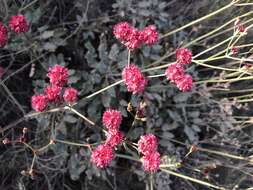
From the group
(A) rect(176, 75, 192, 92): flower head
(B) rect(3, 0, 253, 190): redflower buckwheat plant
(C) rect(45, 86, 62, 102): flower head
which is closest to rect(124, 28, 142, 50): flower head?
(B) rect(3, 0, 253, 190): redflower buckwheat plant

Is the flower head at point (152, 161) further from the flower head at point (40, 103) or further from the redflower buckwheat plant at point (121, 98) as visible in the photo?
the flower head at point (40, 103)

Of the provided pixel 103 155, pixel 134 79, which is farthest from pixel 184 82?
pixel 103 155

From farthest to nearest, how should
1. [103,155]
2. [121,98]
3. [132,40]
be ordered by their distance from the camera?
[121,98]
[132,40]
[103,155]

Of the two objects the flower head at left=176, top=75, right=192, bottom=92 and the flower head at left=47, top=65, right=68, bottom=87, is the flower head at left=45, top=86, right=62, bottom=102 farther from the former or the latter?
the flower head at left=176, top=75, right=192, bottom=92

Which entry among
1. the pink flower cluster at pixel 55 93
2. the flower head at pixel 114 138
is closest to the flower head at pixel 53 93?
the pink flower cluster at pixel 55 93

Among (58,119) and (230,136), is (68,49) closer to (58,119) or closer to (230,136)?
(58,119)

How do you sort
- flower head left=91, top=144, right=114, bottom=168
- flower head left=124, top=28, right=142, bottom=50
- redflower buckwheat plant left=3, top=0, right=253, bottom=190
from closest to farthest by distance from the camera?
flower head left=91, top=144, right=114, bottom=168, flower head left=124, top=28, right=142, bottom=50, redflower buckwheat plant left=3, top=0, right=253, bottom=190

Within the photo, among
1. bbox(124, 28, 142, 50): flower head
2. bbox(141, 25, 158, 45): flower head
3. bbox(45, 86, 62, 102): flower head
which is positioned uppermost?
bbox(141, 25, 158, 45): flower head

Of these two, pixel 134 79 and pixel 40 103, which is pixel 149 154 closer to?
pixel 134 79
